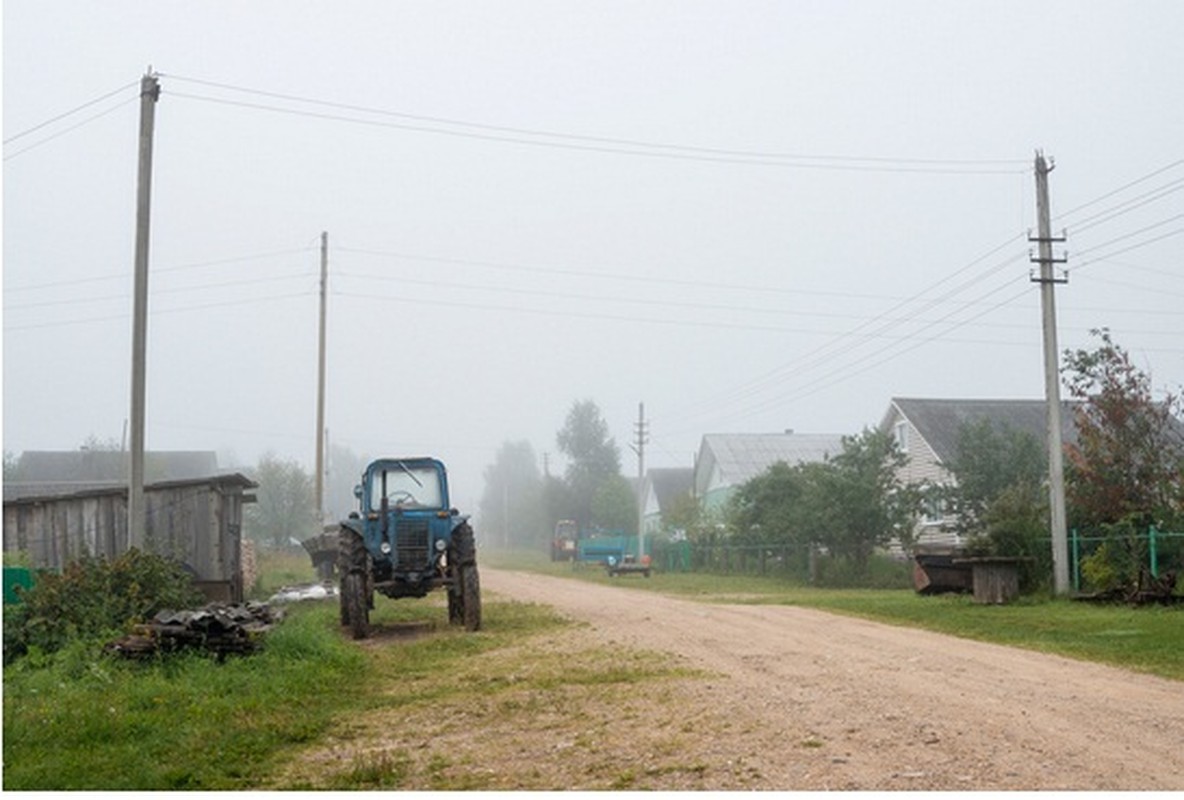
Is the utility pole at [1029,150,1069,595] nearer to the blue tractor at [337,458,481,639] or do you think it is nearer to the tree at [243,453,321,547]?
the blue tractor at [337,458,481,639]

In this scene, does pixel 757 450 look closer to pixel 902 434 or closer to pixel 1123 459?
pixel 902 434

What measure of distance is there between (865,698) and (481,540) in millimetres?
143533

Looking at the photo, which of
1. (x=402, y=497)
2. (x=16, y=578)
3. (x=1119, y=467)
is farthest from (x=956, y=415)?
(x=16, y=578)

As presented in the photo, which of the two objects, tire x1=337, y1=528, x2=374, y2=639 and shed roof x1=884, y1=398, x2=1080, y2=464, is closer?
tire x1=337, y1=528, x2=374, y2=639

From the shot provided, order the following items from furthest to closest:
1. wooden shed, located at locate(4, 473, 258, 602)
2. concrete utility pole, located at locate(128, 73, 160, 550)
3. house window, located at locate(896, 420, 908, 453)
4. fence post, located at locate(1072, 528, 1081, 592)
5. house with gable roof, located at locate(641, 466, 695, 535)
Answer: house with gable roof, located at locate(641, 466, 695, 535)
house window, located at locate(896, 420, 908, 453)
fence post, located at locate(1072, 528, 1081, 592)
wooden shed, located at locate(4, 473, 258, 602)
concrete utility pole, located at locate(128, 73, 160, 550)

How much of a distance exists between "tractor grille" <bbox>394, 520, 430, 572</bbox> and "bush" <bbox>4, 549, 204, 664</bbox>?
3.73 metres

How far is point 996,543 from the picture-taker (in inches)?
1125

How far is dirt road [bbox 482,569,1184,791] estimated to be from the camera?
845 centimetres

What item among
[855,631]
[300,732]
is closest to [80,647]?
[300,732]

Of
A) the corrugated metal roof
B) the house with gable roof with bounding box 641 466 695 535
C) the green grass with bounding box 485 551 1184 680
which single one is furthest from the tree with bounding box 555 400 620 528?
the green grass with bounding box 485 551 1184 680

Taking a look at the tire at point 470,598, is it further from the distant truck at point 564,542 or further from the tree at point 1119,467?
the distant truck at point 564,542

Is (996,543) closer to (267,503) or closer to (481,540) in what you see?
(267,503)

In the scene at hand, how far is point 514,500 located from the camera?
144 meters

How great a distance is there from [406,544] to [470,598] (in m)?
1.41
